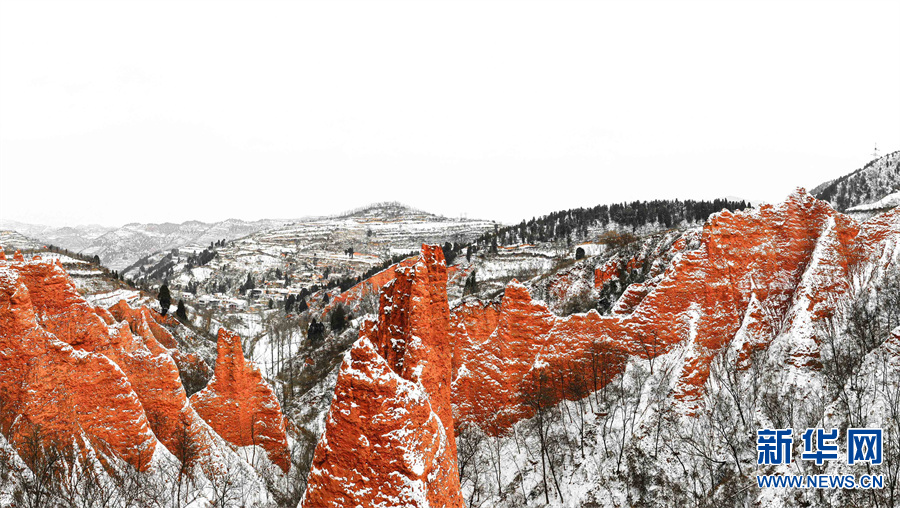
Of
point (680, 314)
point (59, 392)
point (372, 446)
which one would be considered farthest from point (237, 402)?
point (680, 314)

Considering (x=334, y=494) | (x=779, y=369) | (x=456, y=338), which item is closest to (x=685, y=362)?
(x=779, y=369)

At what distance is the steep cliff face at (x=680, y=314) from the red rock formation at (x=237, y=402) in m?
15.5

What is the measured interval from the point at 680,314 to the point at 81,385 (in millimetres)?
40456

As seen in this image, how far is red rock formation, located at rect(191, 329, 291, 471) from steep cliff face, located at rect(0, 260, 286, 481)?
365 centimetres

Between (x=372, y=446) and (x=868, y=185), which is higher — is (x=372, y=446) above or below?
below

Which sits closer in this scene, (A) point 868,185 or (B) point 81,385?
(B) point 81,385

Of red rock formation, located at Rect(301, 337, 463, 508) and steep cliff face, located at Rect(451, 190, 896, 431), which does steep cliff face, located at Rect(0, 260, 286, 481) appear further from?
steep cliff face, located at Rect(451, 190, 896, 431)

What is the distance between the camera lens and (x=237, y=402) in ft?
114

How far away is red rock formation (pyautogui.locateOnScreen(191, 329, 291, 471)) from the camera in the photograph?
34656mm

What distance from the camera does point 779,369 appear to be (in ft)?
97.7

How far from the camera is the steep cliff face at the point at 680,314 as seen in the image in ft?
119

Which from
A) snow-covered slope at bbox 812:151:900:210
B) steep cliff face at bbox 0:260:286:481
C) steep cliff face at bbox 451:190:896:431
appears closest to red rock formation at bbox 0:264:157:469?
steep cliff face at bbox 0:260:286:481

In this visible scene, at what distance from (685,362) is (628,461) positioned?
27.5ft

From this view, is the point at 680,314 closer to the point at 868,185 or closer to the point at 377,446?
the point at 377,446
